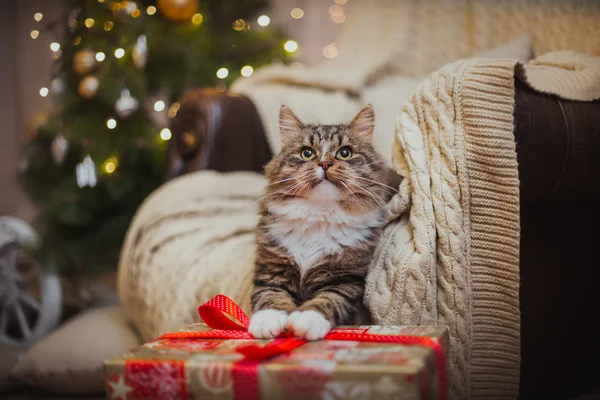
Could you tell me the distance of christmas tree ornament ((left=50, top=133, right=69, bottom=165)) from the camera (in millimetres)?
2395

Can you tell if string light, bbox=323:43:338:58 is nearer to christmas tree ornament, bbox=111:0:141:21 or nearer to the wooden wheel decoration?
christmas tree ornament, bbox=111:0:141:21

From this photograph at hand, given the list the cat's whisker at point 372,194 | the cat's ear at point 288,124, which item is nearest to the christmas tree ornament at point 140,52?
the cat's ear at point 288,124

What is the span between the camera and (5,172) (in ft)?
10.7

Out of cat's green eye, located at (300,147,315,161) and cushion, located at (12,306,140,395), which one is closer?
cat's green eye, located at (300,147,315,161)

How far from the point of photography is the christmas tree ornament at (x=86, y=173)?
2.42 m

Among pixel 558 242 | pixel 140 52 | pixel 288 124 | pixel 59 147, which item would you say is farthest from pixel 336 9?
pixel 558 242

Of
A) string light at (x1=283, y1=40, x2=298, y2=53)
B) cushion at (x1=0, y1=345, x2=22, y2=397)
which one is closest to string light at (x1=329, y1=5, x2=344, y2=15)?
string light at (x1=283, y1=40, x2=298, y2=53)

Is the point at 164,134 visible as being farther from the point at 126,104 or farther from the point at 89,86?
the point at 89,86

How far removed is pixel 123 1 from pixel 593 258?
186 cm

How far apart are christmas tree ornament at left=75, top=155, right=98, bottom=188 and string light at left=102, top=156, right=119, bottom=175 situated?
114 mm

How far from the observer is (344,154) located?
47.2 inches

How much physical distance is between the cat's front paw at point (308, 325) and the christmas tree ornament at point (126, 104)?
5.20 ft

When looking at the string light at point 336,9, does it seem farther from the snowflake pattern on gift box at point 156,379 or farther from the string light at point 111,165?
the snowflake pattern on gift box at point 156,379

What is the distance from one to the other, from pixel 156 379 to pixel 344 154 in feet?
1.94
